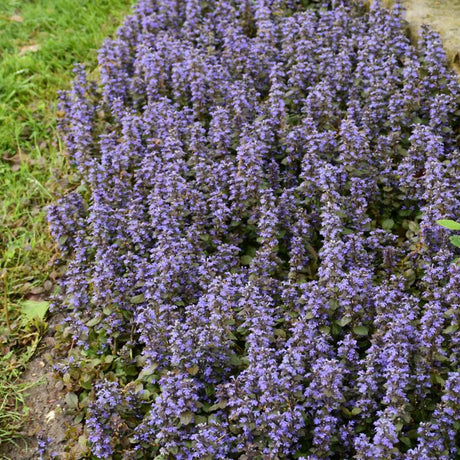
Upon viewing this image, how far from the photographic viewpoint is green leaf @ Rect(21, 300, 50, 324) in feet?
18.7

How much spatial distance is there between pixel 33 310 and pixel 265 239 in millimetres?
2151

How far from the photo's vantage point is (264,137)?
5.61m

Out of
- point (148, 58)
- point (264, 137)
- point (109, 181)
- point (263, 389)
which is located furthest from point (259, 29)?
point (263, 389)

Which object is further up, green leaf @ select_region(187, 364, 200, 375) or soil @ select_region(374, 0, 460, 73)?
soil @ select_region(374, 0, 460, 73)

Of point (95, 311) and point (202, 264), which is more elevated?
point (202, 264)

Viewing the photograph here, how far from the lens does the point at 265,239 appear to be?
200 inches

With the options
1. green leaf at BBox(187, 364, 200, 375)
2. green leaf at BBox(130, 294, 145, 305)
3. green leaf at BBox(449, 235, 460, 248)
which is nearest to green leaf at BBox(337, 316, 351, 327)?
green leaf at BBox(449, 235, 460, 248)

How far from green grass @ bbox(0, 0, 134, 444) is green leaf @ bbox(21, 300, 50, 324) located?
9 cm

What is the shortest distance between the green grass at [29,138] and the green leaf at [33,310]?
0.28 feet

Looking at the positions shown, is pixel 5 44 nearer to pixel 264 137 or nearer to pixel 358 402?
pixel 264 137

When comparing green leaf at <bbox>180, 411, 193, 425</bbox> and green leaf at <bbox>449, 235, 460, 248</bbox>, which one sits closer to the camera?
green leaf at <bbox>180, 411, 193, 425</bbox>

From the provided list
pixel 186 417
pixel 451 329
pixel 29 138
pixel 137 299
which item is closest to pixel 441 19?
pixel 451 329

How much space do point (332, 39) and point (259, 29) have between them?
729mm

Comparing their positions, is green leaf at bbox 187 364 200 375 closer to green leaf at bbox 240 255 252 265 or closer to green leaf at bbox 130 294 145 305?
green leaf at bbox 130 294 145 305
